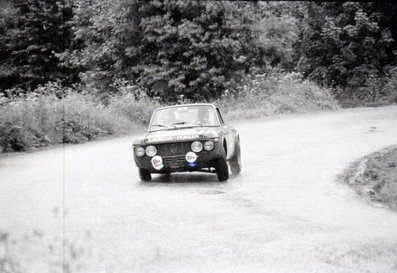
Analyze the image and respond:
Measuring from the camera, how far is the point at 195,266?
5.75 meters

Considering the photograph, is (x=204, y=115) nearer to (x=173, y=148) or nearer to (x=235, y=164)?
(x=235, y=164)

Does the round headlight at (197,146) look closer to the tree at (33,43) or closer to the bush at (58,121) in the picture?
the bush at (58,121)

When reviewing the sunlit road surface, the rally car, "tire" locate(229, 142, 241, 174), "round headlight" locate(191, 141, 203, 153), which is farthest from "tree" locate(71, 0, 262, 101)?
"round headlight" locate(191, 141, 203, 153)

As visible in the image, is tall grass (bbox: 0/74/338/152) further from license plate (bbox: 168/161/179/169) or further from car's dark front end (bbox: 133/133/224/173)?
license plate (bbox: 168/161/179/169)

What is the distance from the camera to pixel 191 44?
2945cm

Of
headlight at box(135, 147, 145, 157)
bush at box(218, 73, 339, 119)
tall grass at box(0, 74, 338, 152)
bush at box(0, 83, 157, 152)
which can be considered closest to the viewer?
headlight at box(135, 147, 145, 157)

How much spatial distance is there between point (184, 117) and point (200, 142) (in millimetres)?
1292

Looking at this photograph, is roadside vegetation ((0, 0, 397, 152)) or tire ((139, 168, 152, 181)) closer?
tire ((139, 168, 152, 181))

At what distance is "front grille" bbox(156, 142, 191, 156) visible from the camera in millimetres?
10672

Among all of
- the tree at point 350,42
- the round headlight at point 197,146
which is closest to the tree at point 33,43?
the tree at point 350,42

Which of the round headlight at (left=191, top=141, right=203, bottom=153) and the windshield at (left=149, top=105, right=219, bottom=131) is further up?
the windshield at (left=149, top=105, right=219, bottom=131)

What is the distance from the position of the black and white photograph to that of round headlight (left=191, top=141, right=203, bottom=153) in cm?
8

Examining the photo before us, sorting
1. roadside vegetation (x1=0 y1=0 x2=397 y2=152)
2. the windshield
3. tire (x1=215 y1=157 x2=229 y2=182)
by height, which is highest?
roadside vegetation (x1=0 y1=0 x2=397 y2=152)

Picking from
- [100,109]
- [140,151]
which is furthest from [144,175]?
[100,109]
